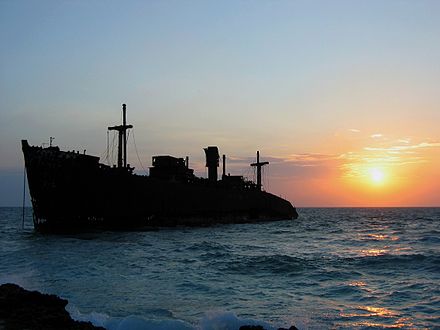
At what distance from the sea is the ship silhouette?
9.34 metres

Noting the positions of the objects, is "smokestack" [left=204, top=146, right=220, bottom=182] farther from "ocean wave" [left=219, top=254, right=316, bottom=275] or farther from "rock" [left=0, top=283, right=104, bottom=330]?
"rock" [left=0, top=283, right=104, bottom=330]

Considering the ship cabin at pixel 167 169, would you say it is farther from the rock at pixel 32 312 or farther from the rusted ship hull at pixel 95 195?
the rock at pixel 32 312

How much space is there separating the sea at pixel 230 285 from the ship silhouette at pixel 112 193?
30.6ft

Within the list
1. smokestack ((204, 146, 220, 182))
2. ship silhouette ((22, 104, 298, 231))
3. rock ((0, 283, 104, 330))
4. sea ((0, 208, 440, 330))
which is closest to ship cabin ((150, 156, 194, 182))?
ship silhouette ((22, 104, 298, 231))

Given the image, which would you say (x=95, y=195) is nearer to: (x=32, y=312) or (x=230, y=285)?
(x=230, y=285)

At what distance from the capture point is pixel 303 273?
738 inches

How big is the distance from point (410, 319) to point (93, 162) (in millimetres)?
30832

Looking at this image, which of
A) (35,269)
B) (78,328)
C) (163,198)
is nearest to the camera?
(78,328)

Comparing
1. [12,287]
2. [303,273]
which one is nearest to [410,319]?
[303,273]

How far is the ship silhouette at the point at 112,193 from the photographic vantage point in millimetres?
35719

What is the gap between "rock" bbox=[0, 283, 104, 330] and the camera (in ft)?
30.8

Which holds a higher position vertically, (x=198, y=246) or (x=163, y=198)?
(x=163, y=198)

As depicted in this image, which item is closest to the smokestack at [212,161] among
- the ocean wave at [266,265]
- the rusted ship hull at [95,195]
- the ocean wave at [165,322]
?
the rusted ship hull at [95,195]

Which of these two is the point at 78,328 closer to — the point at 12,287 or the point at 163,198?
the point at 12,287
